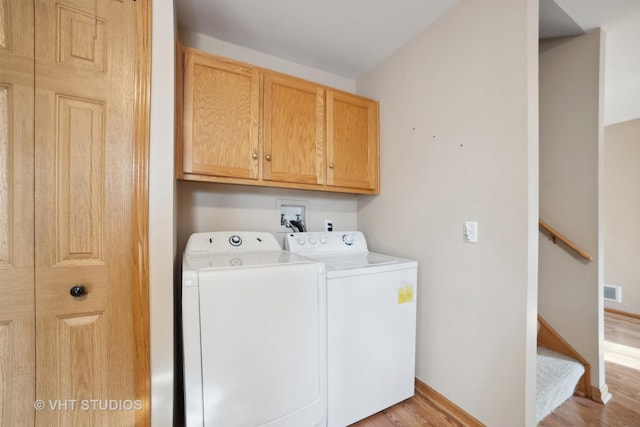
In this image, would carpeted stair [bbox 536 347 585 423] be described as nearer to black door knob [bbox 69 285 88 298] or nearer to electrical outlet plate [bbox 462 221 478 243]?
electrical outlet plate [bbox 462 221 478 243]

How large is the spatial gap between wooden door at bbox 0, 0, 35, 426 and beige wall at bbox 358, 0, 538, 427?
1930 millimetres

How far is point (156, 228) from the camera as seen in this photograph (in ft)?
3.55

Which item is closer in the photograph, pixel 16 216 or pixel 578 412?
pixel 16 216

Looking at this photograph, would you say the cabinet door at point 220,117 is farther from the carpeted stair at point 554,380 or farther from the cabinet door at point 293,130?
the carpeted stair at point 554,380

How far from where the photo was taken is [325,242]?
6.08ft

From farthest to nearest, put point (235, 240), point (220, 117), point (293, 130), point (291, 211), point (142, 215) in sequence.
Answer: point (291, 211), point (293, 130), point (235, 240), point (220, 117), point (142, 215)

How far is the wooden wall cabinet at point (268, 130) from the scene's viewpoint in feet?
4.72

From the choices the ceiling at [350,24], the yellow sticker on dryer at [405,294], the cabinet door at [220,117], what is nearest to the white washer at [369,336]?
the yellow sticker on dryer at [405,294]

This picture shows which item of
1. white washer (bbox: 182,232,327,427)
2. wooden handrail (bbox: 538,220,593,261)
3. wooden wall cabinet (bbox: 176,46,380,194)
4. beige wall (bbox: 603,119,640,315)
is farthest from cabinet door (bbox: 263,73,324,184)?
beige wall (bbox: 603,119,640,315)

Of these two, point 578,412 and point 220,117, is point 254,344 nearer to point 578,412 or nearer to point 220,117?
point 220,117

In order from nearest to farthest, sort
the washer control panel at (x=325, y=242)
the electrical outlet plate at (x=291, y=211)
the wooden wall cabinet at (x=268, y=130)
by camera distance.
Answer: the wooden wall cabinet at (x=268, y=130)
the washer control panel at (x=325, y=242)
the electrical outlet plate at (x=291, y=211)

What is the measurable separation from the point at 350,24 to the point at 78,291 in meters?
2.03

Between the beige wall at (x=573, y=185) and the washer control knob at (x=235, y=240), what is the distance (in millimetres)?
2237

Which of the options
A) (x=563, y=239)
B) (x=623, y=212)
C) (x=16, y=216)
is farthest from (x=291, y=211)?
(x=623, y=212)
